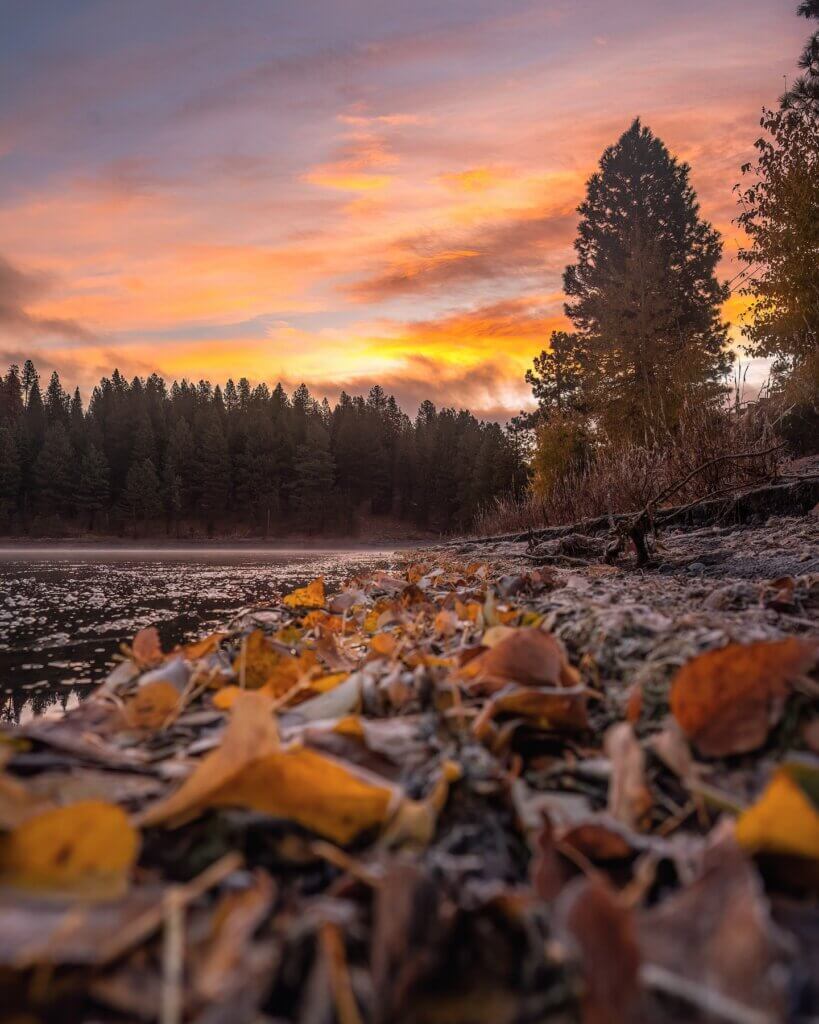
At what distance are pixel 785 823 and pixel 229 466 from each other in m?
49.3

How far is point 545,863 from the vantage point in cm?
47

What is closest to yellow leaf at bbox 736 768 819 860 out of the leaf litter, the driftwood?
the leaf litter

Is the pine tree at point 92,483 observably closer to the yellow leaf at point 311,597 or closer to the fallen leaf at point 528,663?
the yellow leaf at point 311,597

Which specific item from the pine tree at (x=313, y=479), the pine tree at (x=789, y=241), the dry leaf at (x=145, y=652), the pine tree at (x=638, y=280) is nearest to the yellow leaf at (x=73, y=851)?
the dry leaf at (x=145, y=652)

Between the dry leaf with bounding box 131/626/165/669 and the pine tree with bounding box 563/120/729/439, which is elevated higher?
the pine tree with bounding box 563/120/729/439

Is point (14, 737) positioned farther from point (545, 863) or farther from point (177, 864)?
point (545, 863)

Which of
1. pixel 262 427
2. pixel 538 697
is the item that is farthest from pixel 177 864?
pixel 262 427

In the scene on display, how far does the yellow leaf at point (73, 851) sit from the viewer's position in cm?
44

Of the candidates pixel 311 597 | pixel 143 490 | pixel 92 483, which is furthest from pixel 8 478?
pixel 311 597

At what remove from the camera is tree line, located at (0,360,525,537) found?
146 feet

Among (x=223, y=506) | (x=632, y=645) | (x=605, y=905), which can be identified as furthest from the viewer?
(x=223, y=506)

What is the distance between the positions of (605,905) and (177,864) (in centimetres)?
36

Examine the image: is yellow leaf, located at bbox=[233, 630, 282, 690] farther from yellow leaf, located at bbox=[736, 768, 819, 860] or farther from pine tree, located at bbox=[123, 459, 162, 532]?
pine tree, located at bbox=[123, 459, 162, 532]

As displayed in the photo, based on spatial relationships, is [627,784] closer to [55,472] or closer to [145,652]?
[145,652]
